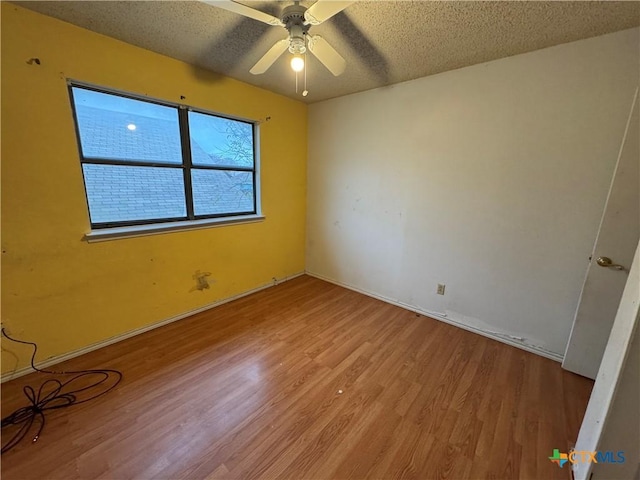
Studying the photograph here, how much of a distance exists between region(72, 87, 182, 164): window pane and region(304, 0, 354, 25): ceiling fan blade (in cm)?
165

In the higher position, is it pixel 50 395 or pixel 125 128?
pixel 125 128

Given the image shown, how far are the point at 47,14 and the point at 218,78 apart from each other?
3.80 feet

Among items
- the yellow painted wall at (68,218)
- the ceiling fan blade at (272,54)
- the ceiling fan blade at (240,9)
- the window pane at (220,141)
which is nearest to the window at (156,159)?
the window pane at (220,141)

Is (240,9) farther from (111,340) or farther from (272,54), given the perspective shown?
(111,340)

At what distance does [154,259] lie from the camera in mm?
2369

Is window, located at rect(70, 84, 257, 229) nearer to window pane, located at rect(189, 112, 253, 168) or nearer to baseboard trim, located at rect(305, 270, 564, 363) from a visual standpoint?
window pane, located at rect(189, 112, 253, 168)

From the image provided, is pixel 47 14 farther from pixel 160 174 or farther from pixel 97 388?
pixel 97 388

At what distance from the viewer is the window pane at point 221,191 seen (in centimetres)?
268

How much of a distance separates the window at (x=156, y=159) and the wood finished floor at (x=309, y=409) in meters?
1.15

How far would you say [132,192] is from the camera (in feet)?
7.34

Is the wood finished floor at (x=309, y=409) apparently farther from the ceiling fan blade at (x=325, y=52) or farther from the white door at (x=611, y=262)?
the ceiling fan blade at (x=325, y=52)

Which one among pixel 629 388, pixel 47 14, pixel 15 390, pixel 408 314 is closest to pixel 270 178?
pixel 47 14

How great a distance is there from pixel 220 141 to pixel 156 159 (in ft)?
2.22

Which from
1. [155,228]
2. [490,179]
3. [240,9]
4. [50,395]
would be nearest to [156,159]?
[155,228]
